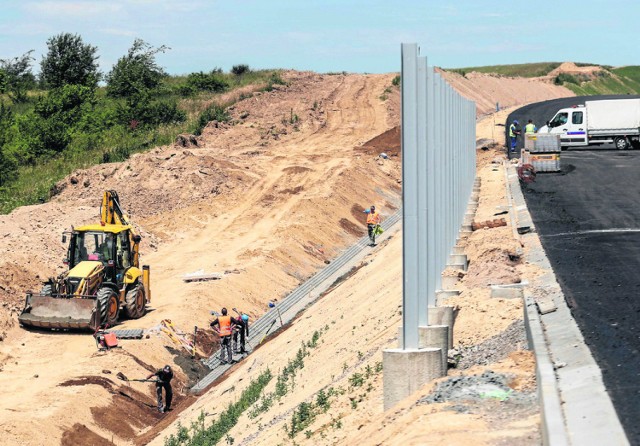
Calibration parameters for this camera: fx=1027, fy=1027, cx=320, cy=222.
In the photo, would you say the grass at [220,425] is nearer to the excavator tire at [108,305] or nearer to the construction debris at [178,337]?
the excavator tire at [108,305]

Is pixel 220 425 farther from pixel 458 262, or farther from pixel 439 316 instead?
pixel 439 316

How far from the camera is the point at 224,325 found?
1029 inches

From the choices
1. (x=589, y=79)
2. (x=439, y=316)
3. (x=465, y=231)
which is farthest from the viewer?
(x=589, y=79)

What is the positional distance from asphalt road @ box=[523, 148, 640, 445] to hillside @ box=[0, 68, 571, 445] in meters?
0.87

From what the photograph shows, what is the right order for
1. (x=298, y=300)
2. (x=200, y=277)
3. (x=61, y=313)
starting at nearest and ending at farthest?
1. (x=61, y=313)
2. (x=298, y=300)
3. (x=200, y=277)

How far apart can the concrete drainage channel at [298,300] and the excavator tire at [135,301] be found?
8.66 ft

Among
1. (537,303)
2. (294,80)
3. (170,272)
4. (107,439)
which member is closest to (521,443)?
(537,303)

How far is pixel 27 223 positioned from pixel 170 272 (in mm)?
6646

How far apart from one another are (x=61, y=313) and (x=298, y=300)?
9204 mm

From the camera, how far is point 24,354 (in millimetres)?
26547

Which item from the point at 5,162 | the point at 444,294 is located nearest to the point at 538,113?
the point at 5,162

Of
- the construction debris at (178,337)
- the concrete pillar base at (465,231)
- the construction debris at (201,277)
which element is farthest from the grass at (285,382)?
the construction debris at (201,277)

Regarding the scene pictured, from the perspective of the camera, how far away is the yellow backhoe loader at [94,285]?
27.0 m

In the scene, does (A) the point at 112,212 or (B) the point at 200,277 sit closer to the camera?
(A) the point at 112,212
